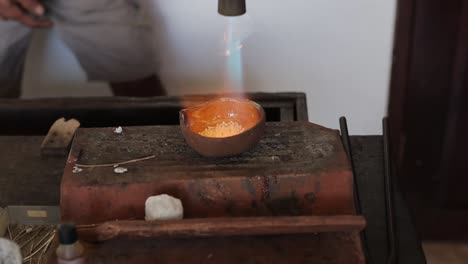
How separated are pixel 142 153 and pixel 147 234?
0.15 meters

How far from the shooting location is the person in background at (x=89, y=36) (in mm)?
1640

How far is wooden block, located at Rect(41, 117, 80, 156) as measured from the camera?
1.23 m

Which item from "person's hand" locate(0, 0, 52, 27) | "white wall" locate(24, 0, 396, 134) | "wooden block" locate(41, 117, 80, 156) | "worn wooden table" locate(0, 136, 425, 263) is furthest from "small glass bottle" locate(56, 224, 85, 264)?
"white wall" locate(24, 0, 396, 134)

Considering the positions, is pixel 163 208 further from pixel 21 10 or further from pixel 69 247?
pixel 21 10

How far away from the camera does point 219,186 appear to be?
962 mm

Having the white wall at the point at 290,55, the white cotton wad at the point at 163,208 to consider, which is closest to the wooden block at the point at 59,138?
the white cotton wad at the point at 163,208

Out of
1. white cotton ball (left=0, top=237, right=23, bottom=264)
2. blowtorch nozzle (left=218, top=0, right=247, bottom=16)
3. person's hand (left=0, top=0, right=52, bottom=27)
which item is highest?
blowtorch nozzle (left=218, top=0, right=247, bottom=16)

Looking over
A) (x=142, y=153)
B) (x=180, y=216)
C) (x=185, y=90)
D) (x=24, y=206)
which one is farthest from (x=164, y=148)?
(x=185, y=90)

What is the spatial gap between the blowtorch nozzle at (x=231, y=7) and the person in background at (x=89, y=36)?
80 cm

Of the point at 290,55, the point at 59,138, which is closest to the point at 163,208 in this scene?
the point at 59,138

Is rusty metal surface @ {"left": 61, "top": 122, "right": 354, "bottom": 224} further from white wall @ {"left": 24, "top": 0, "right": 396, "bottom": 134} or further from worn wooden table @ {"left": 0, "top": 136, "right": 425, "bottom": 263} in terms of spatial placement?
white wall @ {"left": 24, "top": 0, "right": 396, "bottom": 134}

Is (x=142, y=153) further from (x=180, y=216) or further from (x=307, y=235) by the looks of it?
(x=307, y=235)

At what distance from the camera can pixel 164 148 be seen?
1.04 m

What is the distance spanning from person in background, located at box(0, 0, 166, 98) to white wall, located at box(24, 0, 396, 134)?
12 centimetres
